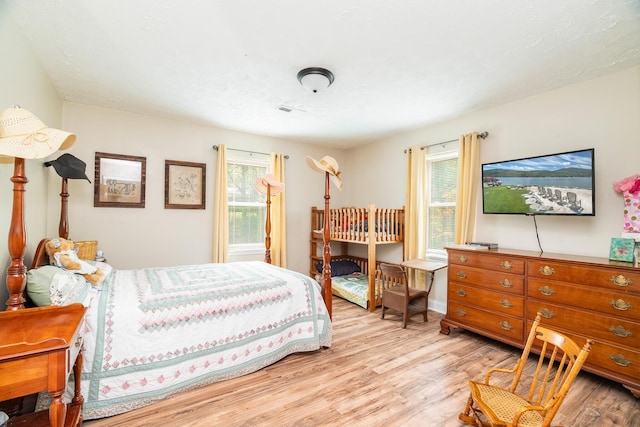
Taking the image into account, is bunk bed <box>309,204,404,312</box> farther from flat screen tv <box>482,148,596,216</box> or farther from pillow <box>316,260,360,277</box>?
flat screen tv <box>482,148,596,216</box>

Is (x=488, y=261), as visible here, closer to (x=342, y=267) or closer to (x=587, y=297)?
Result: (x=587, y=297)

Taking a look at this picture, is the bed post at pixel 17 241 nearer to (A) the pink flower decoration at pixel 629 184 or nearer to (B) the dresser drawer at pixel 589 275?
(B) the dresser drawer at pixel 589 275

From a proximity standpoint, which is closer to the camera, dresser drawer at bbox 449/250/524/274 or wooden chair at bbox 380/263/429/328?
dresser drawer at bbox 449/250/524/274

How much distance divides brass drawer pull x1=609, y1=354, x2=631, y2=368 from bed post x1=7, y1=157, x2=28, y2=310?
392 centimetres

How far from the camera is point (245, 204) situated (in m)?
4.57

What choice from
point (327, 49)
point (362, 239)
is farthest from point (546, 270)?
point (327, 49)

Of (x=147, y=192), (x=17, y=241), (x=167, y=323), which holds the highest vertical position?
(x=147, y=192)

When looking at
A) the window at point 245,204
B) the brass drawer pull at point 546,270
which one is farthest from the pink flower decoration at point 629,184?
the window at point 245,204

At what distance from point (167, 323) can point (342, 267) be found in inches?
131

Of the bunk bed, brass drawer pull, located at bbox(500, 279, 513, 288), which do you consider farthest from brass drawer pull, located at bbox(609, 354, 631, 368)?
the bunk bed

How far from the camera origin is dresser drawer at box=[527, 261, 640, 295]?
2.10 m

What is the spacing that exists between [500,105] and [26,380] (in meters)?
4.37

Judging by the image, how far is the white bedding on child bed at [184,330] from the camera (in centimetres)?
185

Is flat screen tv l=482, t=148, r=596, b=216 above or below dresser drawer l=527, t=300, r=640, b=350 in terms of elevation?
above
